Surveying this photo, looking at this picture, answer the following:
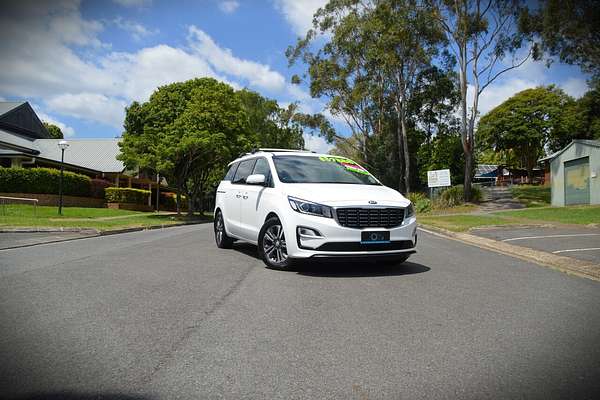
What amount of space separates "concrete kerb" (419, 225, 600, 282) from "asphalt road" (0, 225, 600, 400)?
614 millimetres

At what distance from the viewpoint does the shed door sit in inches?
1068

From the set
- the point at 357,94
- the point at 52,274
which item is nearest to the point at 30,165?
the point at 357,94

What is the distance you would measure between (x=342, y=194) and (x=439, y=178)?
1005 inches

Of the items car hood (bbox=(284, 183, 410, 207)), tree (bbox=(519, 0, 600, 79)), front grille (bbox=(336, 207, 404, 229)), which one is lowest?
front grille (bbox=(336, 207, 404, 229))

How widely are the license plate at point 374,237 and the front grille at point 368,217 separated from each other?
106 mm

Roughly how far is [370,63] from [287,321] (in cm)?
3289

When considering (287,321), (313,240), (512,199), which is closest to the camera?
(287,321)

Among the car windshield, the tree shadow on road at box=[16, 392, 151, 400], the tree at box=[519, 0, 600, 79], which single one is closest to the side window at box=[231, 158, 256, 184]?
the car windshield

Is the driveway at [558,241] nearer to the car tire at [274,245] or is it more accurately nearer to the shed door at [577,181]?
the car tire at [274,245]

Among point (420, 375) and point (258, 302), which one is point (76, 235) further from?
point (420, 375)

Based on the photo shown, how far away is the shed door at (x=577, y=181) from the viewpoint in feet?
89.0

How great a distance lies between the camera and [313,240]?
255 inches

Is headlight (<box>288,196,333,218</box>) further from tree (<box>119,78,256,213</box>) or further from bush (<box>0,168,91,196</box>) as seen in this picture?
bush (<box>0,168,91,196</box>)

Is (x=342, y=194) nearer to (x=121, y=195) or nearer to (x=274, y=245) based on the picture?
(x=274, y=245)
